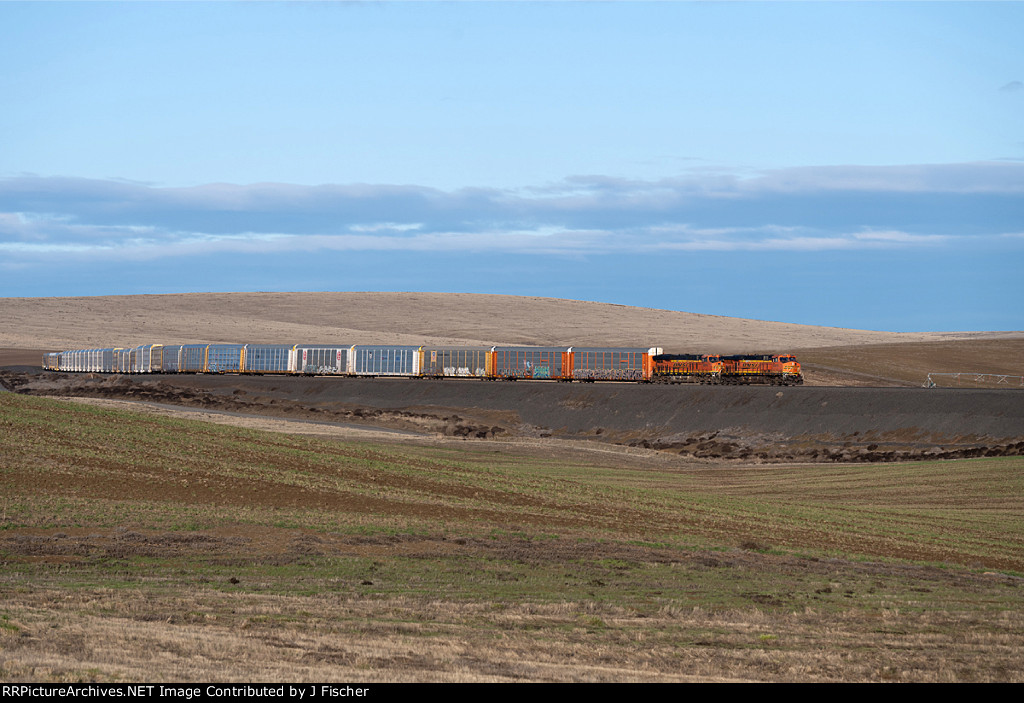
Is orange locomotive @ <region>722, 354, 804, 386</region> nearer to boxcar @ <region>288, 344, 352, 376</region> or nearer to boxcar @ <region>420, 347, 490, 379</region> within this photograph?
boxcar @ <region>420, 347, 490, 379</region>

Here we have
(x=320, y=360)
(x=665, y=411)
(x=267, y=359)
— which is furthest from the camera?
(x=267, y=359)

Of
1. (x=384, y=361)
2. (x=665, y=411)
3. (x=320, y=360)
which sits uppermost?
(x=384, y=361)

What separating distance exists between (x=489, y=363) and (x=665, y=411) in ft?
72.2

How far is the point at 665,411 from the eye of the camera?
68250mm

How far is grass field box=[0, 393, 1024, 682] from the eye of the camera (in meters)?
12.9

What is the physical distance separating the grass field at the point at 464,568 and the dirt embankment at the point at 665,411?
1444 cm

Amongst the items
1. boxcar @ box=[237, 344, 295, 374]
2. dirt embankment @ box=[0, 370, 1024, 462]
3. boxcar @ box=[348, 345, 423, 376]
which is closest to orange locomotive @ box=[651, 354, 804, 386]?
dirt embankment @ box=[0, 370, 1024, 462]

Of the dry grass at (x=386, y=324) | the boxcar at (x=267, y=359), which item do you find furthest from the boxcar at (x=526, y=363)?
the dry grass at (x=386, y=324)

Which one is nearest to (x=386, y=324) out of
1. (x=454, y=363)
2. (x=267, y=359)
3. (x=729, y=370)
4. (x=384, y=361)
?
(x=267, y=359)

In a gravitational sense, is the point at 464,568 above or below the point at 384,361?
below

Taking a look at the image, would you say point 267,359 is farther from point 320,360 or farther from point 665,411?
point 665,411

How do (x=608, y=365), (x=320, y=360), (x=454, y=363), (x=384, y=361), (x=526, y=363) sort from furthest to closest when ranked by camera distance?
(x=320, y=360) → (x=384, y=361) → (x=454, y=363) → (x=526, y=363) → (x=608, y=365)
